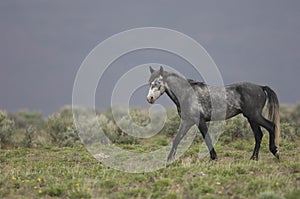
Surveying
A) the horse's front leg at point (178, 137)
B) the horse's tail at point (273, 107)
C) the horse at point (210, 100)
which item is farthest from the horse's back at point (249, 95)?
the horse's front leg at point (178, 137)

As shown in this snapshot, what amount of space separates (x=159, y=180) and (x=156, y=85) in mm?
3032

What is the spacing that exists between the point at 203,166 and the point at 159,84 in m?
2.38

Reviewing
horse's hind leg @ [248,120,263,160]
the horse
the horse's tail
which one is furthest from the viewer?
horse's hind leg @ [248,120,263,160]

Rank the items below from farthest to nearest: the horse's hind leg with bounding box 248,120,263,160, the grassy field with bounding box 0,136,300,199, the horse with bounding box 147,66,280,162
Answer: the horse's hind leg with bounding box 248,120,263,160, the horse with bounding box 147,66,280,162, the grassy field with bounding box 0,136,300,199

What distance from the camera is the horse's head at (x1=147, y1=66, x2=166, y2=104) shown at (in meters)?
10.2

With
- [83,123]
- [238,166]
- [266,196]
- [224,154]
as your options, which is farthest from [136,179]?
[83,123]

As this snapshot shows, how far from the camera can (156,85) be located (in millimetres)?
10281

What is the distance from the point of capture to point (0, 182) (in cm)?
824

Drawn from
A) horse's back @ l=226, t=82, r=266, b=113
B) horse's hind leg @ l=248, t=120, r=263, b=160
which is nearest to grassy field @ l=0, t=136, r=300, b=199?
horse's hind leg @ l=248, t=120, r=263, b=160

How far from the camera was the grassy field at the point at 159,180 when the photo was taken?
7.32 metres

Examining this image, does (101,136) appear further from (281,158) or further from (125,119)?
(281,158)

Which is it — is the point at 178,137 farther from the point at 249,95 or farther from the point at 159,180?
the point at 159,180

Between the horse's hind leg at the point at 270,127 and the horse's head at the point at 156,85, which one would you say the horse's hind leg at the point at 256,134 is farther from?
the horse's head at the point at 156,85

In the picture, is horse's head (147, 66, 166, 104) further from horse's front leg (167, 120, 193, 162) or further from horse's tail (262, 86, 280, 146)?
horse's tail (262, 86, 280, 146)
